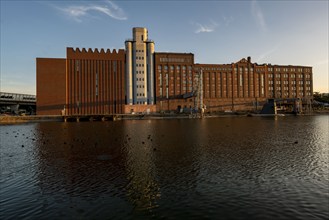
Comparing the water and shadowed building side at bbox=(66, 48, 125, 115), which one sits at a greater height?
shadowed building side at bbox=(66, 48, 125, 115)

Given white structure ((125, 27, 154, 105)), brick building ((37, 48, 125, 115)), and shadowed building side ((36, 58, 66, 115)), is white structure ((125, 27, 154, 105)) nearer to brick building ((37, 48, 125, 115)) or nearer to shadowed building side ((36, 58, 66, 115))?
brick building ((37, 48, 125, 115))

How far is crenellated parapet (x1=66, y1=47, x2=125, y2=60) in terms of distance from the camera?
134000 millimetres

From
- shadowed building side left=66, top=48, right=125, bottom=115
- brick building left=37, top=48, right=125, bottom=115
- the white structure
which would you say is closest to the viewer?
brick building left=37, top=48, right=125, bottom=115

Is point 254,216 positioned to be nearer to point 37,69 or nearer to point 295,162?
point 295,162

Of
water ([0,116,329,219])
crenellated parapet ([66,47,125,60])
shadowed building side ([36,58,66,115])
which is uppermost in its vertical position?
crenellated parapet ([66,47,125,60])

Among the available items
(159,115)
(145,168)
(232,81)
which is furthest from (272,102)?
(145,168)

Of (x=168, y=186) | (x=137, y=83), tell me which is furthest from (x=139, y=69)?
(x=168, y=186)

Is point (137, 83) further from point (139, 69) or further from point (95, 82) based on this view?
point (95, 82)

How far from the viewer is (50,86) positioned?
12862 cm

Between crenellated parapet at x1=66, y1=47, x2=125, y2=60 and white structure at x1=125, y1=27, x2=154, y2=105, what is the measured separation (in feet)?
16.5

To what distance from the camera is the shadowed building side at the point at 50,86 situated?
127 meters

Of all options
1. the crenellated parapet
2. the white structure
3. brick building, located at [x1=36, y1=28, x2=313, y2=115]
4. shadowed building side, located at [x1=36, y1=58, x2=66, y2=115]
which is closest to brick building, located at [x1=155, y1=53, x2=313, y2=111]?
brick building, located at [x1=36, y1=28, x2=313, y2=115]

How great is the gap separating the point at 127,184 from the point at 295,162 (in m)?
16.2

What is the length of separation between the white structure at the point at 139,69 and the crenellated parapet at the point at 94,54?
5.04m
